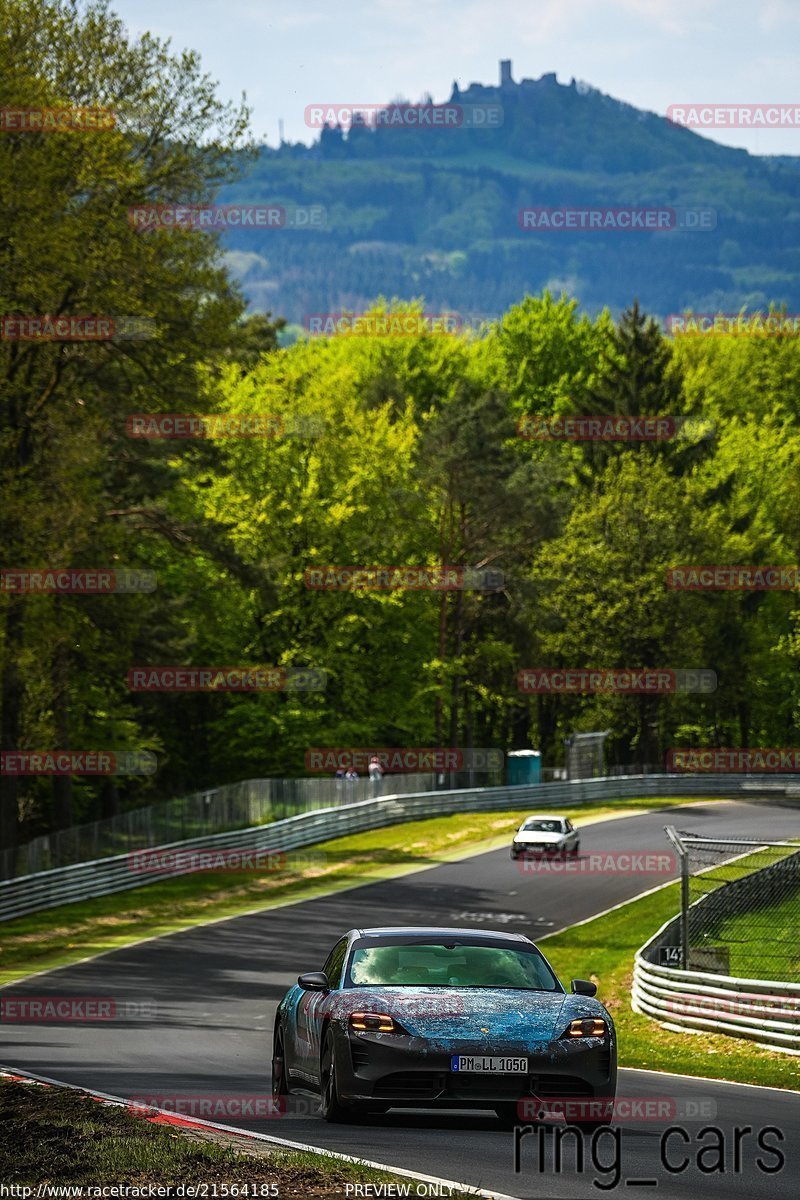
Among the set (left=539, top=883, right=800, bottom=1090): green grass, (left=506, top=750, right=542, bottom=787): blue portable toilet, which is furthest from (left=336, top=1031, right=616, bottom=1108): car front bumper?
(left=506, top=750, right=542, bottom=787): blue portable toilet

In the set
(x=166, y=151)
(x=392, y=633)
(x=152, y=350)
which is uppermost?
(x=166, y=151)

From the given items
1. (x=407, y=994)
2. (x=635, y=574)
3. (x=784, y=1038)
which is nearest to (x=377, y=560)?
(x=635, y=574)

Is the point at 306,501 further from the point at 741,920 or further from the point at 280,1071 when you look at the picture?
the point at 280,1071

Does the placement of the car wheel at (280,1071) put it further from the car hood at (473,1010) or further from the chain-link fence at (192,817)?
the chain-link fence at (192,817)

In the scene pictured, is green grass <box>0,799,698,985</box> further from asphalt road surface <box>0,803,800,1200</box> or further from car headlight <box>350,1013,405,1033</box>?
car headlight <box>350,1013,405,1033</box>

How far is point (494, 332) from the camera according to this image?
98125 mm

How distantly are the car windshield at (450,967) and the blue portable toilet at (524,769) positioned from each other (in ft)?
179

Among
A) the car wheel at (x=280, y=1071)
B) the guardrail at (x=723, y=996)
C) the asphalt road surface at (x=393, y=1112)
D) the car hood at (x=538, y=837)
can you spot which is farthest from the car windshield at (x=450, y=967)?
the car hood at (x=538, y=837)

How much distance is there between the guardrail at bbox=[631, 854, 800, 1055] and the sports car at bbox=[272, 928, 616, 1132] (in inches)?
353

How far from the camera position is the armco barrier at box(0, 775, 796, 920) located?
39375mm

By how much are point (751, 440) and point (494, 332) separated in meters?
19.3

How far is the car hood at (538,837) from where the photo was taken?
45.4 metres

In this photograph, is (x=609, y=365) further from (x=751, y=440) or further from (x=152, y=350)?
(x=152, y=350)

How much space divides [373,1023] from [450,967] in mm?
1163
